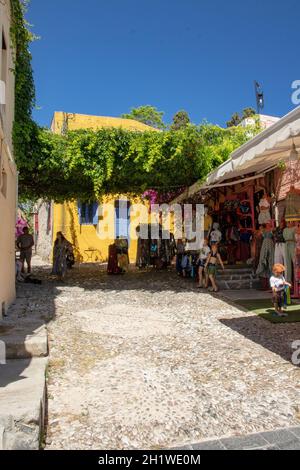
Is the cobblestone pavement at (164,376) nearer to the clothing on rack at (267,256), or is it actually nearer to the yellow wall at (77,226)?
the clothing on rack at (267,256)

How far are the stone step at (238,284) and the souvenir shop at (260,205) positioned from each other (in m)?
0.26

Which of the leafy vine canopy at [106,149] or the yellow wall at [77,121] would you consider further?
the yellow wall at [77,121]

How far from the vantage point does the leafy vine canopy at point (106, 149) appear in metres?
8.18

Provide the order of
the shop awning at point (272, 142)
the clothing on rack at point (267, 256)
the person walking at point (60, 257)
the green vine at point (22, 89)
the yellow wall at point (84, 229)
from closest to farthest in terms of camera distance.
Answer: the shop awning at point (272, 142) → the green vine at point (22, 89) → the clothing on rack at point (267, 256) → the person walking at point (60, 257) → the yellow wall at point (84, 229)

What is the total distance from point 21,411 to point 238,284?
26.6ft

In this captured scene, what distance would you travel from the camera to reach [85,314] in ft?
22.7

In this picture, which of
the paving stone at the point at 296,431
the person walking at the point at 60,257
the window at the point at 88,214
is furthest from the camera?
the window at the point at 88,214

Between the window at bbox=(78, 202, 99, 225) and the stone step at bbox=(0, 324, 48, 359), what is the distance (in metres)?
14.3

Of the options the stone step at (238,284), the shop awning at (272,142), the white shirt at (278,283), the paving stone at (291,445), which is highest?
the shop awning at (272,142)

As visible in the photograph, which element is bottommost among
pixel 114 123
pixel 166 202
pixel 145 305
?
pixel 145 305

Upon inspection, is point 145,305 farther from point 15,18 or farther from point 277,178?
point 15,18

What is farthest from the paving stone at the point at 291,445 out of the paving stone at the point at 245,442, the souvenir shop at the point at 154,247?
the souvenir shop at the point at 154,247

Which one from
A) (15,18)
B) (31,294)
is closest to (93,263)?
(31,294)

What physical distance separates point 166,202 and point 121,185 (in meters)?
4.19
